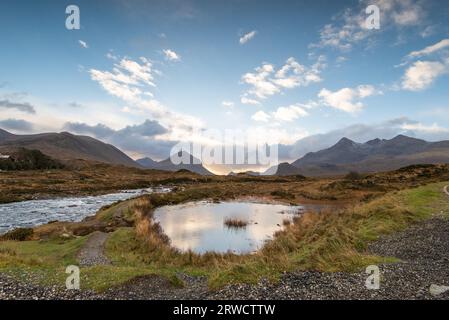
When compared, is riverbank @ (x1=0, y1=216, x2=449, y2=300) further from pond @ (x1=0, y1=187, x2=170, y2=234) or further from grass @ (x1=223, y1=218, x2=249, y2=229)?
pond @ (x1=0, y1=187, x2=170, y2=234)

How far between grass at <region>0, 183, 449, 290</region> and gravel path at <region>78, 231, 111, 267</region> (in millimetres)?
565

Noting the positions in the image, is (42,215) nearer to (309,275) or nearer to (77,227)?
(77,227)

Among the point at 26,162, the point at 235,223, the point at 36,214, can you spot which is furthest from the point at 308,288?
the point at 26,162

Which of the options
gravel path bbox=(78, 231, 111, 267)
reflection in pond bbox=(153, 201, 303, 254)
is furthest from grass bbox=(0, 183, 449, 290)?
reflection in pond bbox=(153, 201, 303, 254)

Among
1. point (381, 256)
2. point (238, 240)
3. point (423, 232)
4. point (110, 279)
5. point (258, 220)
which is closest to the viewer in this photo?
point (110, 279)

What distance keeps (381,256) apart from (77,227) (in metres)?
30.7

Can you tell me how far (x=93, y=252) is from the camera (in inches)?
989

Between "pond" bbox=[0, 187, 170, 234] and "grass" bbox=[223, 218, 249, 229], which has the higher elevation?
"pond" bbox=[0, 187, 170, 234]

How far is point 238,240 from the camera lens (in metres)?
33.4

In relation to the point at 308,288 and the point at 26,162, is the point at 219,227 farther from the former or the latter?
the point at 26,162

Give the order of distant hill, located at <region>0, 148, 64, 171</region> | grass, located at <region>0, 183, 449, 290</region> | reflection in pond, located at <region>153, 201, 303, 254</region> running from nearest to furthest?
1. grass, located at <region>0, 183, 449, 290</region>
2. reflection in pond, located at <region>153, 201, 303, 254</region>
3. distant hill, located at <region>0, 148, 64, 171</region>

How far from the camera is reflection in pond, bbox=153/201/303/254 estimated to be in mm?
31250

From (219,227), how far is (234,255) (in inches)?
576
